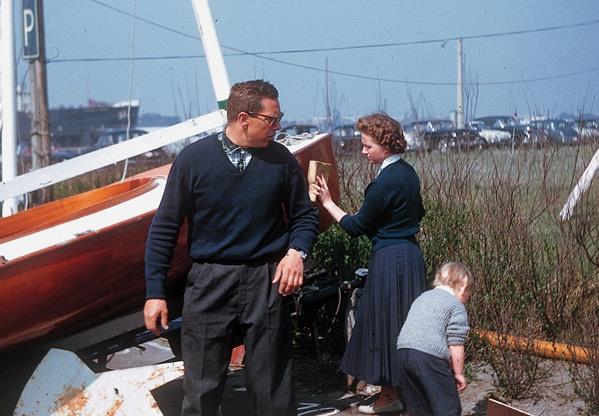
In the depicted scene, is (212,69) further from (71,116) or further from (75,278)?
(71,116)

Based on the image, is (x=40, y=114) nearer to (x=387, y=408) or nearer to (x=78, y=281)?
(x=78, y=281)

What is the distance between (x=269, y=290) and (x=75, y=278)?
1381 millimetres

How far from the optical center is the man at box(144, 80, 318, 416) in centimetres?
468

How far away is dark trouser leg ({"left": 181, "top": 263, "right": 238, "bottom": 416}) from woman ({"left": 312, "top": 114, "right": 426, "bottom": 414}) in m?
0.95

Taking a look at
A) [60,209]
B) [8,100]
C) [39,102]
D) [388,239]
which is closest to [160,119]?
[39,102]

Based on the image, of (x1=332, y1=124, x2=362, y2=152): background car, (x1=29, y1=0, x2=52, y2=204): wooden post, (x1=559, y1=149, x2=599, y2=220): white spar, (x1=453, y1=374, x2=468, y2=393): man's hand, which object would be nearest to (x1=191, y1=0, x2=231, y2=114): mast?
(x1=332, y1=124, x2=362, y2=152): background car

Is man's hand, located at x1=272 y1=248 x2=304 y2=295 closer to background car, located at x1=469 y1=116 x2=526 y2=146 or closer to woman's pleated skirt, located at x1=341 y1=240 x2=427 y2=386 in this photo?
woman's pleated skirt, located at x1=341 y1=240 x2=427 y2=386

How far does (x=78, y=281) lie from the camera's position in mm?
5668

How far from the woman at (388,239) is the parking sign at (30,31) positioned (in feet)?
33.4

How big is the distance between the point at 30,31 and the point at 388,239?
1052 cm

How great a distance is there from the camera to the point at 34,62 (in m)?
15.7

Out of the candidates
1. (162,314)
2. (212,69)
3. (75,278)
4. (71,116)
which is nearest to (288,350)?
(162,314)

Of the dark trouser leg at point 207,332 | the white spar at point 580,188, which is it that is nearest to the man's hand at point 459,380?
the dark trouser leg at point 207,332

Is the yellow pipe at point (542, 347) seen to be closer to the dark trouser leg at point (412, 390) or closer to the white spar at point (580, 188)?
the white spar at point (580, 188)
